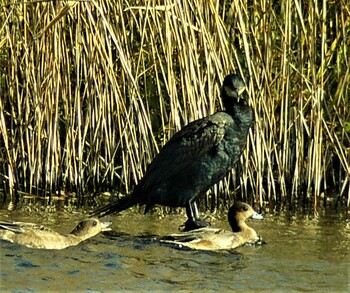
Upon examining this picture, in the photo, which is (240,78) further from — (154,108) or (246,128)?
(154,108)

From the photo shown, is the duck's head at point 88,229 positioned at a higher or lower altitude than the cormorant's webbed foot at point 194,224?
higher

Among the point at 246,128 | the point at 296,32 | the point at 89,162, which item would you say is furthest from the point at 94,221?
the point at 296,32

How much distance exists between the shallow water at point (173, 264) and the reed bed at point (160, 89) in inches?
34.2

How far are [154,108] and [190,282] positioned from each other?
144 inches

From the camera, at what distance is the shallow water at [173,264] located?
6984 millimetres

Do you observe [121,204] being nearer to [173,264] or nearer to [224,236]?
[224,236]

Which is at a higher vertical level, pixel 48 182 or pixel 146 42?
pixel 146 42

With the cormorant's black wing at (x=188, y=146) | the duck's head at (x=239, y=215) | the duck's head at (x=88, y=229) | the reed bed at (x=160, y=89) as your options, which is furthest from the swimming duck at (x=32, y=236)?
the reed bed at (x=160, y=89)

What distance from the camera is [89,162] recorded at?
10328 millimetres

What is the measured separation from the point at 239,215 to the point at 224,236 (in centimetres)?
40

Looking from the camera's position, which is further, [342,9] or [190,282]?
[342,9]

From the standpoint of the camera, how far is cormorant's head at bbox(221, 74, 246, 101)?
28.6ft

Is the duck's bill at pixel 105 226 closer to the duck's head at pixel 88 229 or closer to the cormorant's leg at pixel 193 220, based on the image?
the duck's head at pixel 88 229

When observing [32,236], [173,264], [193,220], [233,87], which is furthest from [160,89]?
[173,264]
